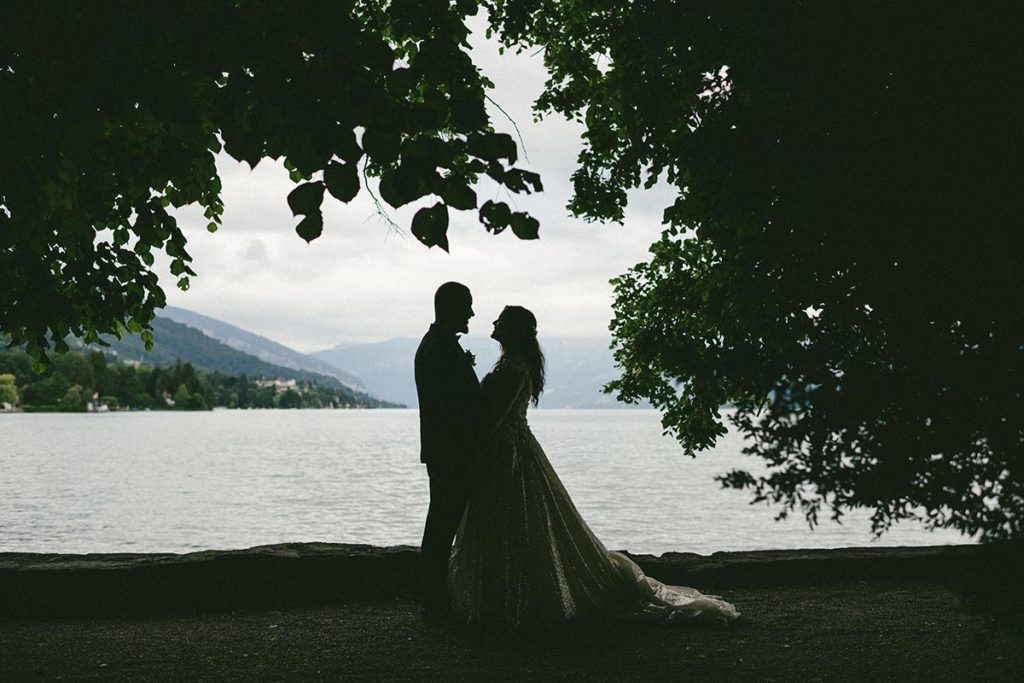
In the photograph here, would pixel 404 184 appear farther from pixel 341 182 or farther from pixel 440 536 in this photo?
pixel 440 536

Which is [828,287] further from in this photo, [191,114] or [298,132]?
[191,114]

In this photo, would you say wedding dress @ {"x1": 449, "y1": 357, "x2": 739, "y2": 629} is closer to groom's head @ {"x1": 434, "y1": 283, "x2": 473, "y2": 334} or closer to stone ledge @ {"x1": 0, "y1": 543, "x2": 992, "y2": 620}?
groom's head @ {"x1": 434, "y1": 283, "x2": 473, "y2": 334}

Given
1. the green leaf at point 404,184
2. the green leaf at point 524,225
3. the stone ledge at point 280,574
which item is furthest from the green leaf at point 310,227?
the stone ledge at point 280,574

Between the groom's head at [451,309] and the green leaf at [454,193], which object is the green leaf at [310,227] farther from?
the groom's head at [451,309]

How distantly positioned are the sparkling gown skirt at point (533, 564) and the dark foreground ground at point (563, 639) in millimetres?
189

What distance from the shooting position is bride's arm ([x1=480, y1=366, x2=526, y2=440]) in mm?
6637

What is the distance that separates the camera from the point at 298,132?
9.95 feet

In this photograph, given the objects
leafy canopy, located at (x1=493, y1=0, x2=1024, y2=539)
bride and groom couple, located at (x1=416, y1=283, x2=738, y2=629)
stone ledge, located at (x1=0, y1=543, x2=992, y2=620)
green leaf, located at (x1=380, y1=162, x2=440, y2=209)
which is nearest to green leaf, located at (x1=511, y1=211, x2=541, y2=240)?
green leaf, located at (x1=380, y1=162, x2=440, y2=209)

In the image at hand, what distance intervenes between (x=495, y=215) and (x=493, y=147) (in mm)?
308

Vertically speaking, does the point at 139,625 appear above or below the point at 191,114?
below

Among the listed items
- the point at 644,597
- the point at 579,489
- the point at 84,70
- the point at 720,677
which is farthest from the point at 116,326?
the point at 579,489

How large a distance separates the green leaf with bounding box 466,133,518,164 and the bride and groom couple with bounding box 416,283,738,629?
2956 millimetres

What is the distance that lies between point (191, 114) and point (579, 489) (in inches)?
1569

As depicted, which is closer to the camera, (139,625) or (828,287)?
(828,287)
